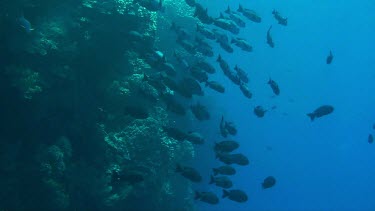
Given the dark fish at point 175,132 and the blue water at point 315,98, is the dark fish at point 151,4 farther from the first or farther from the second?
the blue water at point 315,98

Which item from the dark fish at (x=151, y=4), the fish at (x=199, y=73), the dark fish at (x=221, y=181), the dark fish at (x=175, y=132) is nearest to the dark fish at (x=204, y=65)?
the fish at (x=199, y=73)

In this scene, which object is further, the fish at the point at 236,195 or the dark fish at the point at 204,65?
the dark fish at the point at 204,65

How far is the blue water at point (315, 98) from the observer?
385 feet

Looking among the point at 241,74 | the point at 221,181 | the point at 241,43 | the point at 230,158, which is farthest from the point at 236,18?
the point at 221,181

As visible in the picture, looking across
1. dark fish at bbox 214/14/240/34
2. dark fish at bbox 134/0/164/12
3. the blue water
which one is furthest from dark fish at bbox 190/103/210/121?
the blue water

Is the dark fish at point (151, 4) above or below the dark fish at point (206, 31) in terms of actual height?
below

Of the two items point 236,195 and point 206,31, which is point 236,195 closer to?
point 236,195

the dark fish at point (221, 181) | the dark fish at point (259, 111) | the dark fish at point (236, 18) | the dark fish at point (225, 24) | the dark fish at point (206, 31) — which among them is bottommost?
the dark fish at point (221, 181)

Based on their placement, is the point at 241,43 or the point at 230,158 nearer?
the point at 230,158

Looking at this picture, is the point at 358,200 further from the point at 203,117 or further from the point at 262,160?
the point at 203,117

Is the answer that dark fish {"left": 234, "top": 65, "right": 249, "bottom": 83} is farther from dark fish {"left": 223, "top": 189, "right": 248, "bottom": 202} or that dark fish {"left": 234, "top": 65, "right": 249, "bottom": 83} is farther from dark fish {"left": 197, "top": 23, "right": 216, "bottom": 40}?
dark fish {"left": 223, "top": 189, "right": 248, "bottom": 202}

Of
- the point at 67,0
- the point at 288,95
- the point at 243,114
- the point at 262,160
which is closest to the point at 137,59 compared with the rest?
the point at 67,0

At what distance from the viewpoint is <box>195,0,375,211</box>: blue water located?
11750 cm

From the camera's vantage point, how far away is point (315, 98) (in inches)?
5620
